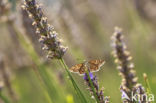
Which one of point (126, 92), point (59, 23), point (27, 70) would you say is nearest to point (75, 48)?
Answer: point (59, 23)

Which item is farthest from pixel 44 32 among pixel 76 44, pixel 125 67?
pixel 76 44

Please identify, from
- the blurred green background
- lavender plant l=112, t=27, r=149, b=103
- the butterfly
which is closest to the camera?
lavender plant l=112, t=27, r=149, b=103

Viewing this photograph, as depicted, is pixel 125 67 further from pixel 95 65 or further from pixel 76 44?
pixel 76 44

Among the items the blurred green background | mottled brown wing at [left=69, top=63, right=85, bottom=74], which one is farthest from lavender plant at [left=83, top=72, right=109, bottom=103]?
the blurred green background

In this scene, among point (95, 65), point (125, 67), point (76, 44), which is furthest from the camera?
point (76, 44)

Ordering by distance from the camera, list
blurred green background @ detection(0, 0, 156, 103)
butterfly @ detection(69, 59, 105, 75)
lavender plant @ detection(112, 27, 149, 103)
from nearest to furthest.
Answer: lavender plant @ detection(112, 27, 149, 103), butterfly @ detection(69, 59, 105, 75), blurred green background @ detection(0, 0, 156, 103)

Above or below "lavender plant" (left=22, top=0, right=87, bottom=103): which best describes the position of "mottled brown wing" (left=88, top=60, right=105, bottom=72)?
below

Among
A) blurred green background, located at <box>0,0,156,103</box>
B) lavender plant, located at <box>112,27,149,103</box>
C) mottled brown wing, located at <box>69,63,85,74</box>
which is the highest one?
blurred green background, located at <box>0,0,156,103</box>

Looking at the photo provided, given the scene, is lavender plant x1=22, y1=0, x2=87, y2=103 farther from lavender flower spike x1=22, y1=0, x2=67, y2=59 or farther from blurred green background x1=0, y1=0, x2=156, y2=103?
blurred green background x1=0, y1=0, x2=156, y2=103

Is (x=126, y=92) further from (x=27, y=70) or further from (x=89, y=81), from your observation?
(x=27, y=70)
